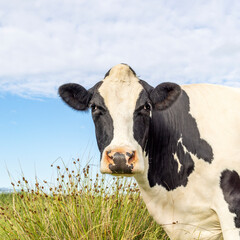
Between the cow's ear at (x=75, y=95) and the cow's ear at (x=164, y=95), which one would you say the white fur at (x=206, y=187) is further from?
the cow's ear at (x=75, y=95)

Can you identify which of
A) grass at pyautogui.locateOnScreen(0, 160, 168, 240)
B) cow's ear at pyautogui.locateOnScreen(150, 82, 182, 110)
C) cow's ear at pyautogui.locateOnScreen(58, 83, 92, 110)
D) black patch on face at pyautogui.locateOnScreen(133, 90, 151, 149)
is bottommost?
grass at pyautogui.locateOnScreen(0, 160, 168, 240)

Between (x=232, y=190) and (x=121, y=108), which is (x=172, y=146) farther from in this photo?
(x=121, y=108)

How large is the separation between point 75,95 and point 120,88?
33.9 inches

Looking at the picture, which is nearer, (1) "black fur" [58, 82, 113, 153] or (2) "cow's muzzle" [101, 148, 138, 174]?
(2) "cow's muzzle" [101, 148, 138, 174]

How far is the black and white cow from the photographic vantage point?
475cm

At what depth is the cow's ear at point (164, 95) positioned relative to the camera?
5000mm

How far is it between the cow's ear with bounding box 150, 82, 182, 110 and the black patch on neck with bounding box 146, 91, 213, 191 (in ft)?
0.66

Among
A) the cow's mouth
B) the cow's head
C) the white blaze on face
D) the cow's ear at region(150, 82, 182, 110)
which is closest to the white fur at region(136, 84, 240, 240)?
the cow's ear at region(150, 82, 182, 110)

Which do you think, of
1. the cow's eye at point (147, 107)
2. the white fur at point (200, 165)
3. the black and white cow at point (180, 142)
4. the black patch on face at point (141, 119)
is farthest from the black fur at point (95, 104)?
the cow's eye at point (147, 107)

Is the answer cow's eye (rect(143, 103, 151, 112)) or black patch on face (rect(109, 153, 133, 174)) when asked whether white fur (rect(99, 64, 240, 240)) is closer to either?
cow's eye (rect(143, 103, 151, 112))

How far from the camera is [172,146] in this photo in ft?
17.7

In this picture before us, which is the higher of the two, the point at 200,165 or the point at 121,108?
the point at 121,108

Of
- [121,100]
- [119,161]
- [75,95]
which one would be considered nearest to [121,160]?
[119,161]

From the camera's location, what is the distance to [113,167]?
4.09 metres
